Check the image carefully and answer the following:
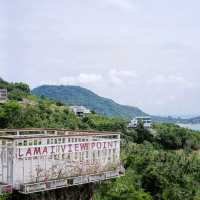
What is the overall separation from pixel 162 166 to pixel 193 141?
41.3m

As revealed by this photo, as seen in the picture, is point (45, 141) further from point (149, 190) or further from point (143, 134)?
point (143, 134)

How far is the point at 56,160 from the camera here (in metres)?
9.53

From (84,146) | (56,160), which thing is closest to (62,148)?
(56,160)

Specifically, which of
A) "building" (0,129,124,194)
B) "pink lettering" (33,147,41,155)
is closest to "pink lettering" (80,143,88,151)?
"building" (0,129,124,194)

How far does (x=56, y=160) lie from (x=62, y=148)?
30 centimetres

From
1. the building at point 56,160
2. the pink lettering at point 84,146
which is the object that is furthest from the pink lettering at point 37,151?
the pink lettering at point 84,146

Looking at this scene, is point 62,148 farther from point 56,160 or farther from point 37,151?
point 37,151

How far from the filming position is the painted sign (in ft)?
28.8

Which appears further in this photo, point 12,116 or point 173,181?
point 12,116

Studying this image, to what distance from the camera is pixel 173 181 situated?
29000 mm

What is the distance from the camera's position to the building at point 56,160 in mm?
8664

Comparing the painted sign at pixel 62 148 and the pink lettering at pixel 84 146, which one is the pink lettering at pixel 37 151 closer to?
the painted sign at pixel 62 148

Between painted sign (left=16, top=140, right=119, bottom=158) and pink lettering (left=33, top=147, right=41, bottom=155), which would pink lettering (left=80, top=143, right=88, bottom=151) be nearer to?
painted sign (left=16, top=140, right=119, bottom=158)

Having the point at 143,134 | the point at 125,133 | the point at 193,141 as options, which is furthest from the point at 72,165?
the point at 193,141
